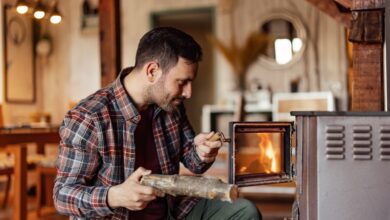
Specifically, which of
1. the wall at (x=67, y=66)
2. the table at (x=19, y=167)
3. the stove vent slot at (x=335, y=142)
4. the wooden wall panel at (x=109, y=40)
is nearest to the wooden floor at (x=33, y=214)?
the table at (x=19, y=167)

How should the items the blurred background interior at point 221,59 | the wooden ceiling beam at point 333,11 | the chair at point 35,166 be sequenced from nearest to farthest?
1. the wooden ceiling beam at point 333,11
2. the chair at point 35,166
3. the blurred background interior at point 221,59

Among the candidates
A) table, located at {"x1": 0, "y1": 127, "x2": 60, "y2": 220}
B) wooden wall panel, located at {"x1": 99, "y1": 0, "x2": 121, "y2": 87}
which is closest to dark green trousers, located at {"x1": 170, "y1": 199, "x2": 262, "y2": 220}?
wooden wall panel, located at {"x1": 99, "y1": 0, "x2": 121, "y2": 87}

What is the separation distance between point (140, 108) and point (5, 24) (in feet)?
19.4

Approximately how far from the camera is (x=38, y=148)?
5.07 m

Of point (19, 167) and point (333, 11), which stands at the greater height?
point (333, 11)

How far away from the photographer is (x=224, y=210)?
1.85m

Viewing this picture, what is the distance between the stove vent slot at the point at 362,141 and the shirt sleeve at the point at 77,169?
757mm

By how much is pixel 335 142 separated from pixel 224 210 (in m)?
0.56

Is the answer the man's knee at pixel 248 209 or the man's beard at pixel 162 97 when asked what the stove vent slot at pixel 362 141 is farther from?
the man's beard at pixel 162 97

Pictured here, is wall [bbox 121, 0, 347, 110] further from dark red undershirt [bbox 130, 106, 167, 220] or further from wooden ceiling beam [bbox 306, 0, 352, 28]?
dark red undershirt [bbox 130, 106, 167, 220]

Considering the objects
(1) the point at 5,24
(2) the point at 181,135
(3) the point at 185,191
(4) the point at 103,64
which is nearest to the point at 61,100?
(1) the point at 5,24

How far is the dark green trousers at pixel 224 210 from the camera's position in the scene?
5.95ft

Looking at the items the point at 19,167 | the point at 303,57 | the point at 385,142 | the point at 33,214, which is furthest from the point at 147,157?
the point at 303,57

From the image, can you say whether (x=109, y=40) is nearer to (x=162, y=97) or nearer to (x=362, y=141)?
(x=162, y=97)
